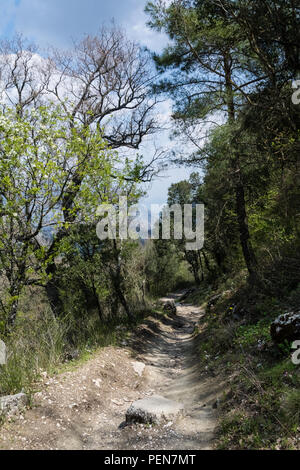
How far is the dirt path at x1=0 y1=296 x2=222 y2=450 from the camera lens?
3.79 metres

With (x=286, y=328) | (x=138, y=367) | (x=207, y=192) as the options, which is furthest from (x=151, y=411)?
(x=207, y=192)

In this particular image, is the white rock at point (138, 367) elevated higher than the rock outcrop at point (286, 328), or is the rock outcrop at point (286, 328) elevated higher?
the rock outcrop at point (286, 328)

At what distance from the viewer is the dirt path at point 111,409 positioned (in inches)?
149

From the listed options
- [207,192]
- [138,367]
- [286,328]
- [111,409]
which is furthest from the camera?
[207,192]

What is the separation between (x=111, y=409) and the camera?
503 centimetres

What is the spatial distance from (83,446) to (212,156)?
839 centimetres

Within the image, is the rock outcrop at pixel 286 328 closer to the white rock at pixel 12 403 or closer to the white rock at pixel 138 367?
the white rock at pixel 138 367

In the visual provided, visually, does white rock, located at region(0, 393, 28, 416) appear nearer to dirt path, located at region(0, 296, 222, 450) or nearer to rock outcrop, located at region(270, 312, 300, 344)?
dirt path, located at region(0, 296, 222, 450)

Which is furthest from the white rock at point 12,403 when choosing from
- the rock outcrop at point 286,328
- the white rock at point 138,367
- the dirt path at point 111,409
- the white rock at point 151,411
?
the rock outcrop at point 286,328

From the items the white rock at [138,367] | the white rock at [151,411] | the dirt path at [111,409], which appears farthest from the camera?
the white rock at [138,367]

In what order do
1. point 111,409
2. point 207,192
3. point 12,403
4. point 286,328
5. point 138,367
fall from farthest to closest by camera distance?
point 207,192, point 138,367, point 111,409, point 286,328, point 12,403

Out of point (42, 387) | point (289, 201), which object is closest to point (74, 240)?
point (42, 387)

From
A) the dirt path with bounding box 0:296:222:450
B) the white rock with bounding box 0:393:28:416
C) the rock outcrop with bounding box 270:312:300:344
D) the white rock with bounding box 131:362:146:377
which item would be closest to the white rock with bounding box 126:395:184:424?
the dirt path with bounding box 0:296:222:450

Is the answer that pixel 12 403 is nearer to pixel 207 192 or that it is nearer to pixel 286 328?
pixel 286 328
